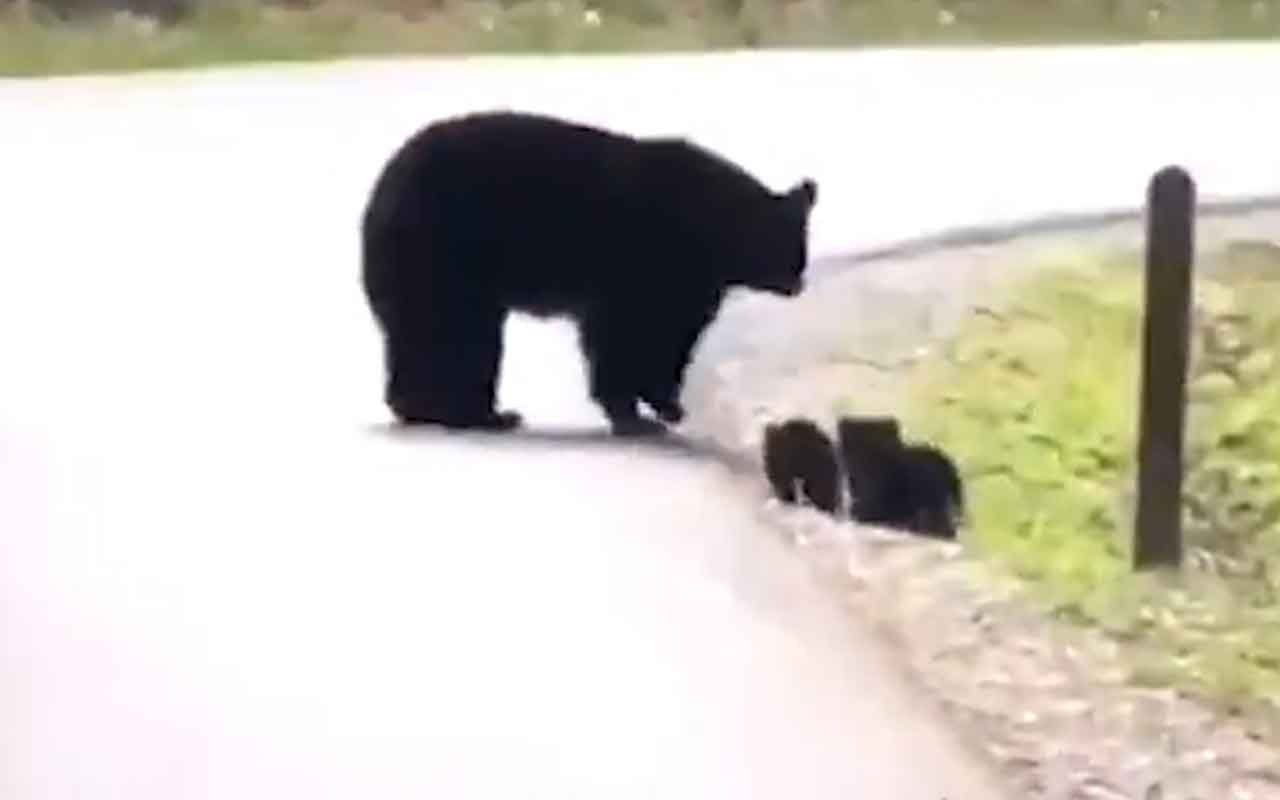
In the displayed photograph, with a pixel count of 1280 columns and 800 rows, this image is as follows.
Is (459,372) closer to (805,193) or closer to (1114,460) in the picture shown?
(805,193)

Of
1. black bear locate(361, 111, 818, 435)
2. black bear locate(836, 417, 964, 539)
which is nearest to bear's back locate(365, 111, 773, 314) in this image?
black bear locate(361, 111, 818, 435)

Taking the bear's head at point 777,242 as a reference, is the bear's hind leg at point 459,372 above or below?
below

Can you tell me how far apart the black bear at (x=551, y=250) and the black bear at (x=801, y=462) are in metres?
0.05

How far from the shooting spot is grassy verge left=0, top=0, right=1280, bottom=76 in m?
0.85

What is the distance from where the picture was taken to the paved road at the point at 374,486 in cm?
83

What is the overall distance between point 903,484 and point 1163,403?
0.13 meters

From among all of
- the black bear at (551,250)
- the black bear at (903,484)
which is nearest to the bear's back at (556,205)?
the black bear at (551,250)

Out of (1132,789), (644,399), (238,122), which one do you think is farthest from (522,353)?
(1132,789)

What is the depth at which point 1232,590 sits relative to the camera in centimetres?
85

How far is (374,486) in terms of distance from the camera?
33.4 inches

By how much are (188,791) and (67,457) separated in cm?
16

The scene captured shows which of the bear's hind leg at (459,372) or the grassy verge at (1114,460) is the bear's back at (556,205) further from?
the grassy verge at (1114,460)

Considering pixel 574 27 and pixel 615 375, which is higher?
pixel 574 27

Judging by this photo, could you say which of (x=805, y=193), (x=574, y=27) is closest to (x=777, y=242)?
(x=805, y=193)
